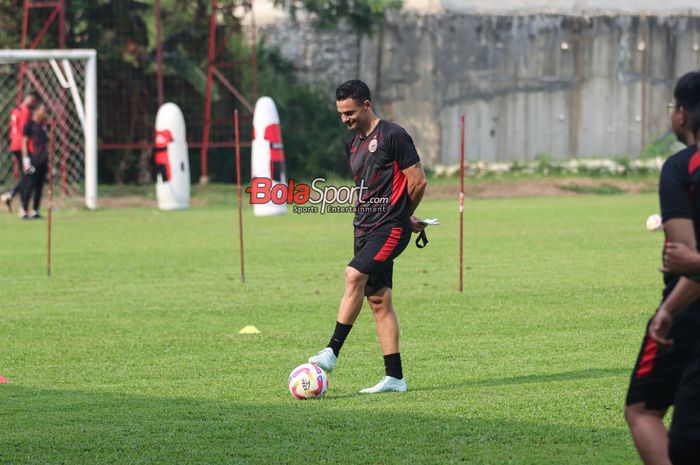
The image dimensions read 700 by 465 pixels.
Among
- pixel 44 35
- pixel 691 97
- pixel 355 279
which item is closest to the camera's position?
pixel 691 97

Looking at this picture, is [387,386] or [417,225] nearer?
[387,386]

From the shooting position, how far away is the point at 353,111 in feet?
31.5

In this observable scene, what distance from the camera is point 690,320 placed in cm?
580

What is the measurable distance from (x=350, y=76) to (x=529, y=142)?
535 cm

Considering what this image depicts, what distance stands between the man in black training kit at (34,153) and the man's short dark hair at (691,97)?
22.3 meters

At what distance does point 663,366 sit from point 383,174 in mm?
4147

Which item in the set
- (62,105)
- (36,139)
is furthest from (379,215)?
(62,105)

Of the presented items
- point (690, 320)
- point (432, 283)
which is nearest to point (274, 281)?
point (432, 283)

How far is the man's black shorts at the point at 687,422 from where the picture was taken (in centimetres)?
562

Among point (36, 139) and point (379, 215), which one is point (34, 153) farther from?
point (379, 215)

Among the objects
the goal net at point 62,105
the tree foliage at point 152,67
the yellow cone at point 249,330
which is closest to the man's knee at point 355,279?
the yellow cone at point 249,330

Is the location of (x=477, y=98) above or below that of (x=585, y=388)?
above

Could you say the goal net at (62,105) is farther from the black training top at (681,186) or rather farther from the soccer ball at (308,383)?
the black training top at (681,186)

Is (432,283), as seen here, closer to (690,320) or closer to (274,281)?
(274,281)
